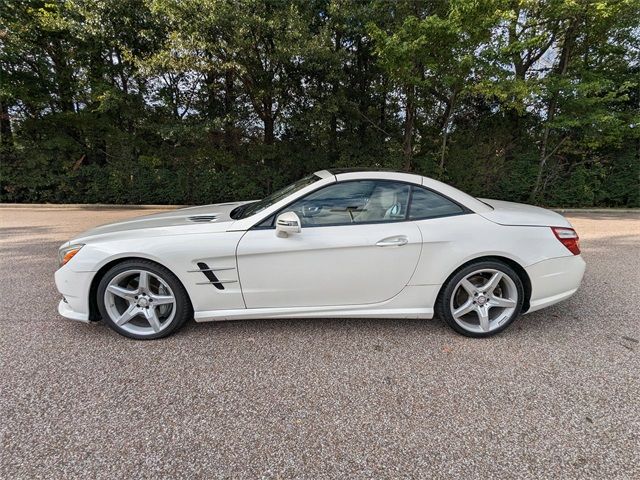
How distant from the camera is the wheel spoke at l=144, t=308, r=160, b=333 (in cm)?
250

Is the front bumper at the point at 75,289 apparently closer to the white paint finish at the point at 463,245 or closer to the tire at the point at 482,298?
the white paint finish at the point at 463,245

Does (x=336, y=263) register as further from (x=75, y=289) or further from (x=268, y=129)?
(x=268, y=129)

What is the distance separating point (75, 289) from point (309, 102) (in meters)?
9.13

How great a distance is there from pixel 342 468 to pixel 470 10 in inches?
374

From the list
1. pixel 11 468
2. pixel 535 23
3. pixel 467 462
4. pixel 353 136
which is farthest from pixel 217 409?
pixel 535 23

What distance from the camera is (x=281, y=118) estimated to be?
10531mm

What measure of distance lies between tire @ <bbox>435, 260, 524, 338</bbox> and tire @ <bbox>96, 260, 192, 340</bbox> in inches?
84.7

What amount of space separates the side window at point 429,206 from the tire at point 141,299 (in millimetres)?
1993

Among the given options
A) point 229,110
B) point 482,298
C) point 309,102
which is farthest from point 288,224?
point 229,110

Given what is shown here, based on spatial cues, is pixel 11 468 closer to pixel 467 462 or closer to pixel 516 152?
pixel 467 462

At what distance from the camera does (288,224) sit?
2289mm

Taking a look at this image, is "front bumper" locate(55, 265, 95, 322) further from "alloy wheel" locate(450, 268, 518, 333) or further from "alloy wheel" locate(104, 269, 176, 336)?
"alloy wheel" locate(450, 268, 518, 333)

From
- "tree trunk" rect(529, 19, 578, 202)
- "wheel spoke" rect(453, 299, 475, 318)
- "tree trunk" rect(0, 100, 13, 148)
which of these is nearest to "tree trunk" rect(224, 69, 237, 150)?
"tree trunk" rect(0, 100, 13, 148)

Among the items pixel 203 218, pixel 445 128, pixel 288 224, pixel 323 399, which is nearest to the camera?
pixel 323 399
